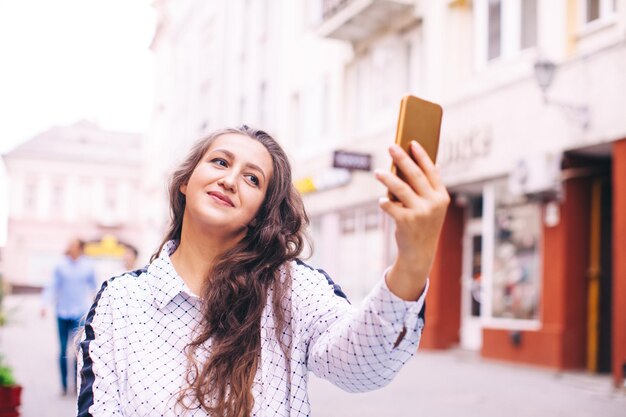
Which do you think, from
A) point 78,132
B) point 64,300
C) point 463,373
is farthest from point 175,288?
point 78,132

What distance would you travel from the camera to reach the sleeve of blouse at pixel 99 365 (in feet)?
7.16

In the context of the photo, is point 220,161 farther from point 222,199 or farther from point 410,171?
point 410,171

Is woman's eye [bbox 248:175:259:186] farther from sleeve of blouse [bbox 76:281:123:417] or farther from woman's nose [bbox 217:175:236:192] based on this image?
sleeve of blouse [bbox 76:281:123:417]

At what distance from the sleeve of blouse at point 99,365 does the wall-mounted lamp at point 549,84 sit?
10.5 metres

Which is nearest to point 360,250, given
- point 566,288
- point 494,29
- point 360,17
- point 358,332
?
point 360,17

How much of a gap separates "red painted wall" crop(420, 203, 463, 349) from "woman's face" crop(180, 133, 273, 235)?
13.8 m

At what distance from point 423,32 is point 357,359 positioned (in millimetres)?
15641

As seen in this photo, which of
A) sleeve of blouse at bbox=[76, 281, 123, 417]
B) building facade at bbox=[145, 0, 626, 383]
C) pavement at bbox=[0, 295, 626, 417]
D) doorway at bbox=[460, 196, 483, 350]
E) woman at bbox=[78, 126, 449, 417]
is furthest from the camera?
doorway at bbox=[460, 196, 483, 350]

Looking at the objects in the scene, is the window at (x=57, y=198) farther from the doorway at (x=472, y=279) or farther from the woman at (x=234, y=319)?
the woman at (x=234, y=319)

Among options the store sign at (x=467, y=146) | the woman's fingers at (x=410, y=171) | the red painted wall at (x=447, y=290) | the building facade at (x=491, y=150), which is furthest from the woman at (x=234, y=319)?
the red painted wall at (x=447, y=290)

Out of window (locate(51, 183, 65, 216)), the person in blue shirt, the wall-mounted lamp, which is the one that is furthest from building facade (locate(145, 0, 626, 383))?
window (locate(51, 183, 65, 216))

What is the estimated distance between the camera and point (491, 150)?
14484 mm

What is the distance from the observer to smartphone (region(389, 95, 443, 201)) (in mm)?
1667

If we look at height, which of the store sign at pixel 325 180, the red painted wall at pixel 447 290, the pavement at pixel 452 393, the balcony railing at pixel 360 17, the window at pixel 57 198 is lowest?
the pavement at pixel 452 393
